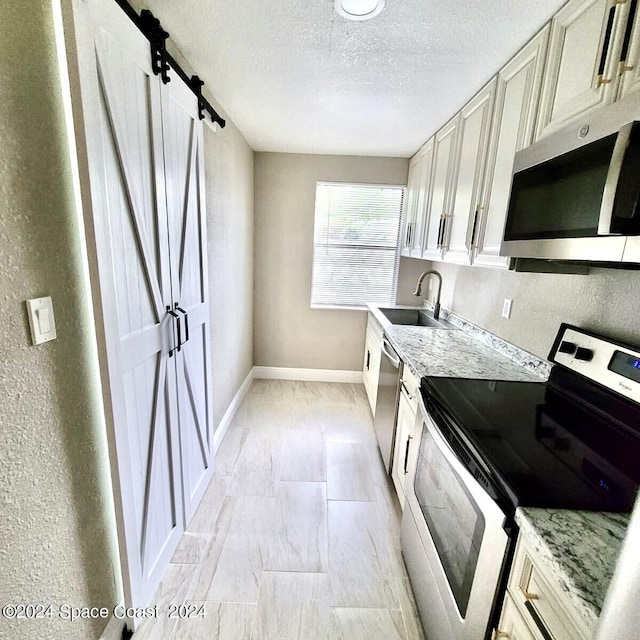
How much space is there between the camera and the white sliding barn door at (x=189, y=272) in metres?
1.56

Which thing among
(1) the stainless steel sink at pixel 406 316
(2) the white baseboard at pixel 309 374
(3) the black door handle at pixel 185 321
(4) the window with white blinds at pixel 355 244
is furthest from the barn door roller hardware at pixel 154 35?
(2) the white baseboard at pixel 309 374

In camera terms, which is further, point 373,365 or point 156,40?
point 373,365

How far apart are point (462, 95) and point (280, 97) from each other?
117 cm

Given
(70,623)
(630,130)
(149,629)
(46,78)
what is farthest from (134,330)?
(630,130)

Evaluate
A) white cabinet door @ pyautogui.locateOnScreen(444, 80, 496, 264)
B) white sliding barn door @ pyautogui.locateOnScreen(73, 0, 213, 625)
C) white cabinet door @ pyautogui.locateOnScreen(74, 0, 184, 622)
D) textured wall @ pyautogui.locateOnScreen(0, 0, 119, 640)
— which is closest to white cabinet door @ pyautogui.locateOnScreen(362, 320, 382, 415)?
white cabinet door @ pyautogui.locateOnScreen(444, 80, 496, 264)

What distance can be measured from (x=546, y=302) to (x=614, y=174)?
100cm

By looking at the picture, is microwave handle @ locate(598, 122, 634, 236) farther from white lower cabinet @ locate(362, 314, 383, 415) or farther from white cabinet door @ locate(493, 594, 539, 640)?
white lower cabinet @ locate(362, 314, 383, 415)

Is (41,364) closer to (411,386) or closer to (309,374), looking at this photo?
(411,386)

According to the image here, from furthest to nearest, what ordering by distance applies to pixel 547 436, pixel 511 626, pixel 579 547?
pixel 547 436, pixel 511 626, pixel 579 547

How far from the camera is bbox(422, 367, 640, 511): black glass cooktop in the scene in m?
0.80

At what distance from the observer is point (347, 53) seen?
1608mm

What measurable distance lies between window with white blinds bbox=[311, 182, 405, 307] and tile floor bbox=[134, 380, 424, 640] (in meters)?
1.68

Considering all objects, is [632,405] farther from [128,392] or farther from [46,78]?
[46,78]

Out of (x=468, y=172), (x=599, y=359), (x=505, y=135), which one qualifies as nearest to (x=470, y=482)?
(x=599, y=359)
